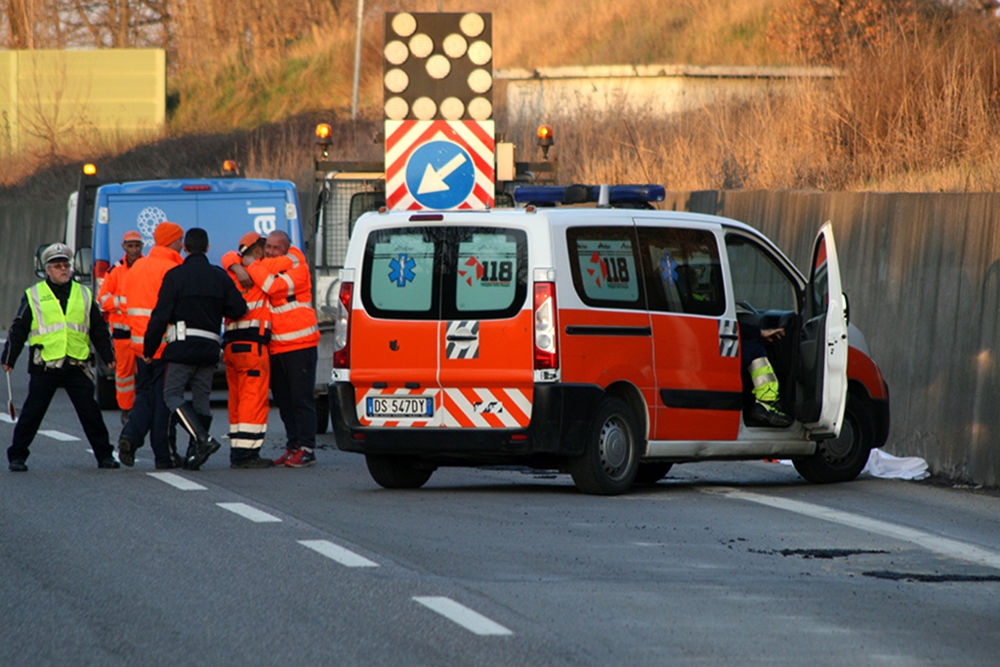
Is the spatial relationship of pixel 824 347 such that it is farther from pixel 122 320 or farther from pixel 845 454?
pixel 122 320

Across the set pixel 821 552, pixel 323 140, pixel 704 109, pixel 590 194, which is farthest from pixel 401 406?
pixel 704 109

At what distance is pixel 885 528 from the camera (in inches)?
405

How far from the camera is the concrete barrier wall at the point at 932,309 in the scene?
12.8 meters

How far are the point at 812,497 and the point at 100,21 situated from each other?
62.6m

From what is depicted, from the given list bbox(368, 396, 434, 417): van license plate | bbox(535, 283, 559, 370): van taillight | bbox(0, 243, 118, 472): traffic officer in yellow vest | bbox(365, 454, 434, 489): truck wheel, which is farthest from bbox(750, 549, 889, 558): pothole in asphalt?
bbox(0, 243, 118, 472): traffic officer in yellow vest

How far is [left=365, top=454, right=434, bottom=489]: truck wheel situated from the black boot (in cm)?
165

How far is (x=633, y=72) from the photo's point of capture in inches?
1452

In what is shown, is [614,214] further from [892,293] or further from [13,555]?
[13,555]

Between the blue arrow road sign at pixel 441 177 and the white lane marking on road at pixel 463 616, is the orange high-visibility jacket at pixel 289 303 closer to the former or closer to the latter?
the blue arrow road sign at pixel 441 177

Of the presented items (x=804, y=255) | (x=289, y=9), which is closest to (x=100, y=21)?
(x=289, y=9)

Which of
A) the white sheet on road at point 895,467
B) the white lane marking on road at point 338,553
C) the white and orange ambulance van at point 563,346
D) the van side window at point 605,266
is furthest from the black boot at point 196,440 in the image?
the white sheet on road at point 895,467

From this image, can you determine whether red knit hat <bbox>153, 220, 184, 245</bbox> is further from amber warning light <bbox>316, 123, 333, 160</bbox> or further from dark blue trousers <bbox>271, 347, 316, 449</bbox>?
amber warning light <bbox>316, 123, 333, 160</bbox>

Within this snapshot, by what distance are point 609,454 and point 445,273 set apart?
1573mm

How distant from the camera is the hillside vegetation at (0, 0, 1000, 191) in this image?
20.3 m
